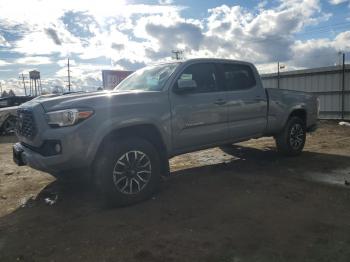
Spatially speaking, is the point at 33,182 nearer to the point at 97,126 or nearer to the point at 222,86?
the point at 97,126

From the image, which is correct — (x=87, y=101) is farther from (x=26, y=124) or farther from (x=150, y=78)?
(x=150, y=78)

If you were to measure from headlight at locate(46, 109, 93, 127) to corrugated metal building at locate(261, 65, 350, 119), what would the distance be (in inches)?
548

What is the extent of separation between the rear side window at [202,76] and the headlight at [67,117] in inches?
69.7

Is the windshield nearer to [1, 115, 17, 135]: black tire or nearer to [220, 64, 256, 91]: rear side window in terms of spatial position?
[220, 64, 256, 91]: rear side window

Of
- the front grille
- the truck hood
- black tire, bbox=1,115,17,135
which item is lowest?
black tire, bbox=1,115,17,135

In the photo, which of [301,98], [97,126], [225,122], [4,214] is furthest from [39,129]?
[301,98]

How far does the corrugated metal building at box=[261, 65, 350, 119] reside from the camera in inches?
615

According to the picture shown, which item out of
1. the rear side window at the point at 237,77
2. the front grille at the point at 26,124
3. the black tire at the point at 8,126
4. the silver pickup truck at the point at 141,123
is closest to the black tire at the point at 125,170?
the silver pickup truck at the point at 141,123

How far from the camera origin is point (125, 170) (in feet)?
15.5

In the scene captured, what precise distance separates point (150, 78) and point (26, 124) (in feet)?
6.54

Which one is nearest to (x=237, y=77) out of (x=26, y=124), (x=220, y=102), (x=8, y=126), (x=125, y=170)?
(x=220, y=102)

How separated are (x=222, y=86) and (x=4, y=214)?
381 cm

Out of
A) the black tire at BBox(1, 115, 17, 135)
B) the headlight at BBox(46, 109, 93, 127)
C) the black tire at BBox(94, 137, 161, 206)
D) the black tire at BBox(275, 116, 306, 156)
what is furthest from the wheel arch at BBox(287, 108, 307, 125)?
the black tire at BBox(1, 115, 17, 135)

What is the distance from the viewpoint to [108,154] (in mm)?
4547
